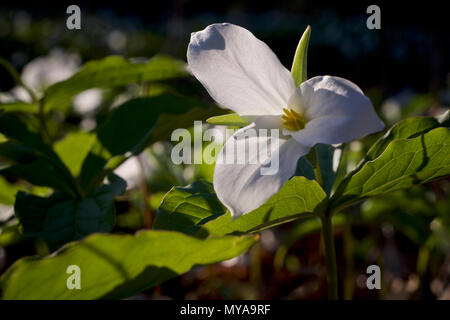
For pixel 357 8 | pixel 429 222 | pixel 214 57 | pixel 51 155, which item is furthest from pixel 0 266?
pixel 357 8

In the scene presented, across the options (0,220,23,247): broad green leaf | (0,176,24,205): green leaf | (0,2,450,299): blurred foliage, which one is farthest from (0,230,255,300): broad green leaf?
(0,176,24,205): green leaf

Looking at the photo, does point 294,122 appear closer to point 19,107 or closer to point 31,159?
point 31,159

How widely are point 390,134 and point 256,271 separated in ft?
2.19

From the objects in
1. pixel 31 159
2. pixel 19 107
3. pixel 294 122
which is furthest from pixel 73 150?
pixel 294 122

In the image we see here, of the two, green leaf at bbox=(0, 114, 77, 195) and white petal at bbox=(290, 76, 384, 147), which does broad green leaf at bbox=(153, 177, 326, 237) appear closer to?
white petal at bbox=(290, 76, 384, 147)

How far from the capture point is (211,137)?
101cm

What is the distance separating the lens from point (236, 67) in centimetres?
55

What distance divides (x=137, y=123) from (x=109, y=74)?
0.15m

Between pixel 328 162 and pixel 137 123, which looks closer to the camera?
pixel 328 162

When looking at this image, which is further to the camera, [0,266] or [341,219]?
[0,266]

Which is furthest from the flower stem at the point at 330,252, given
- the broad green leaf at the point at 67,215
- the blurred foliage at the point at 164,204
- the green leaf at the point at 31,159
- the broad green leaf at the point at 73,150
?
the broad green leaf at the point at 73,150

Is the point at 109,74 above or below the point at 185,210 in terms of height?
above

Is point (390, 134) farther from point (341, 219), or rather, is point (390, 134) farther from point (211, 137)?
point (341, 219)
